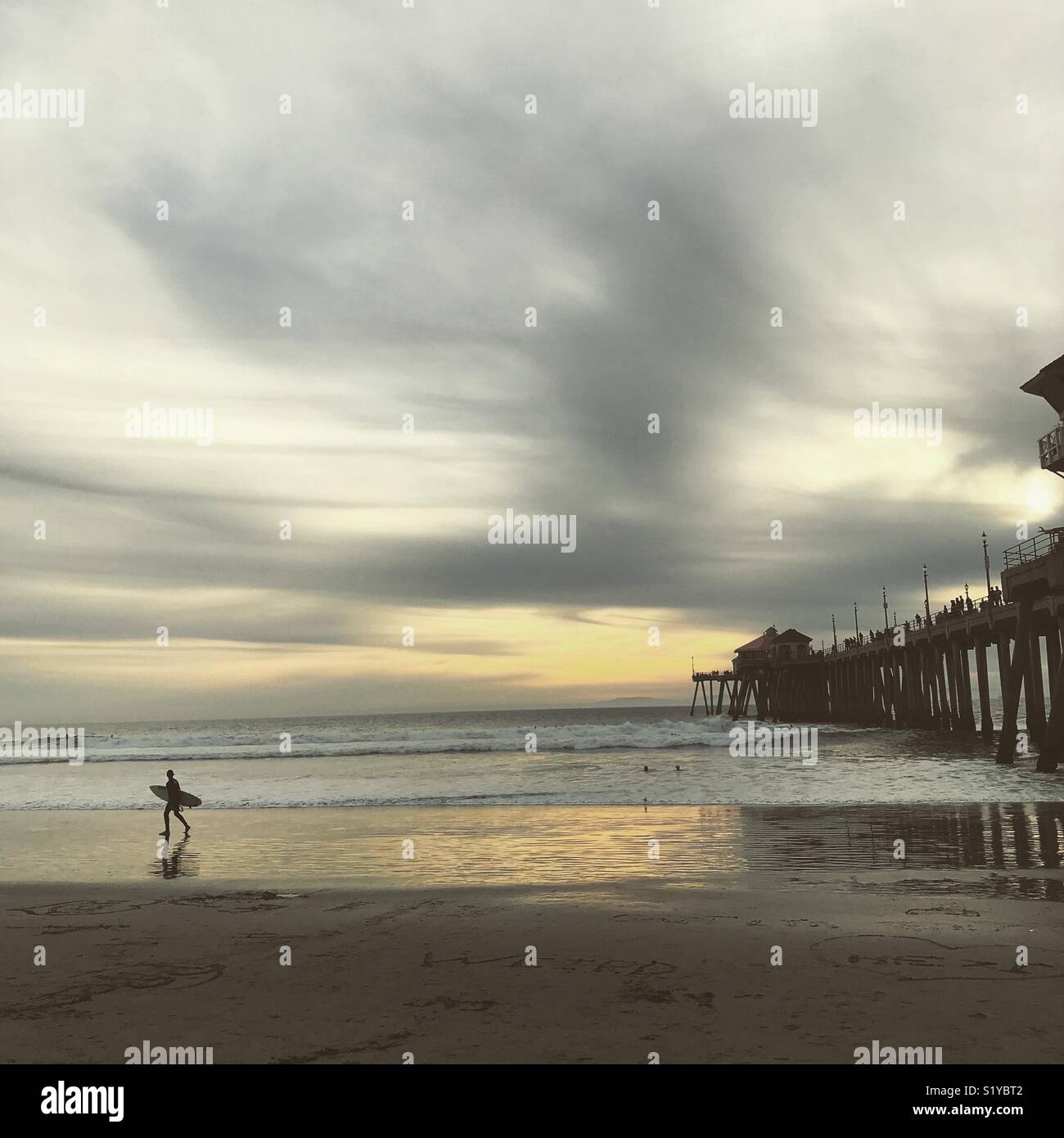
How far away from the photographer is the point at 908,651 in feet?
179

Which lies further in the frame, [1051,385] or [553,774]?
[553,774]

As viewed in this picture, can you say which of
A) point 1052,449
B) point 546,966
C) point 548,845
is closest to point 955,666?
point 1052,449

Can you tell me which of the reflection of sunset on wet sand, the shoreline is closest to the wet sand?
the shoreline

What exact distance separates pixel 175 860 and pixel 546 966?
38.2ft

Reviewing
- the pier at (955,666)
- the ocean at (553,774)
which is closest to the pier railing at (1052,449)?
the pier at (955,666)

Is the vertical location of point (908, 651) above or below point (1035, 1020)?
above

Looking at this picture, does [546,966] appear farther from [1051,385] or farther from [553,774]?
[553,774]

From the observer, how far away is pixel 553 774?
3966cm

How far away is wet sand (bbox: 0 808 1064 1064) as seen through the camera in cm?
652

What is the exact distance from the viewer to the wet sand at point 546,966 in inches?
257

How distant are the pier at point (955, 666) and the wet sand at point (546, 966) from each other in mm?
17947
